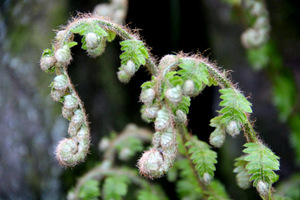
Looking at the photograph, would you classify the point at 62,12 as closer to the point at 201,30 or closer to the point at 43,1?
the point at 43,1

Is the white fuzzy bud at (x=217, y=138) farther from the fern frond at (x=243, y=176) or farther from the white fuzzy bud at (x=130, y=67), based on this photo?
the white fuzzy bud at (x=130, y=67)

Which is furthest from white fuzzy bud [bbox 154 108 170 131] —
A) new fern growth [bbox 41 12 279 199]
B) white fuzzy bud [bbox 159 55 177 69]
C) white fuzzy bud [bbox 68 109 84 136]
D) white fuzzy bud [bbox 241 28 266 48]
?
white fuzzy bud [bbox 241 28 266 48]

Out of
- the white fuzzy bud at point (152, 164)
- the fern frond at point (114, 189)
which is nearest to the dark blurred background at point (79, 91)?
the fern frond at point (114, 189)

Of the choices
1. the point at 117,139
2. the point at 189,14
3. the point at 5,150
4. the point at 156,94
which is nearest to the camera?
the point at 156,94

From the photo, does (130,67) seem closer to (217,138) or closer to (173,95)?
(173,95)

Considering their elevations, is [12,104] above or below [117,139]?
above

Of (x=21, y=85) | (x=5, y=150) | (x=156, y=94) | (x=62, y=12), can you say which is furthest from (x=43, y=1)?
(x=156, y=94)

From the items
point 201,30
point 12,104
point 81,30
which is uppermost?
point 201,30

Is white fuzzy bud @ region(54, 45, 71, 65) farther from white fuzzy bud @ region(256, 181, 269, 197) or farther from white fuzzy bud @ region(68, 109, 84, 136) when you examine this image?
white fuzzy bud @ region(256, 181, 269, 197)
